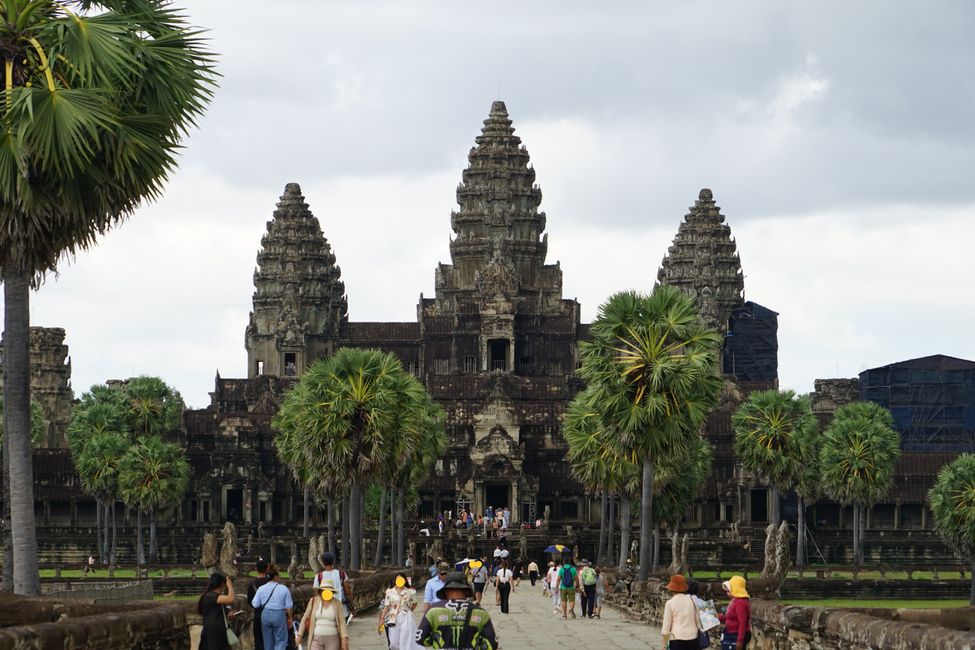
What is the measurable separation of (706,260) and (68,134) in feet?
440

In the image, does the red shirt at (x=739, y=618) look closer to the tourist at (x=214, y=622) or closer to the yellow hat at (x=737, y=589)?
the yellow hat at (x=737, y=589)

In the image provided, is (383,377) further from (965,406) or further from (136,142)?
(965,406)

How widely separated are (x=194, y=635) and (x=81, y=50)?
1091 centimetres

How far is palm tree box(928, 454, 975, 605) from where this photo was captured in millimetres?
84812

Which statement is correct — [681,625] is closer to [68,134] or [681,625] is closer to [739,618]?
[739,618]

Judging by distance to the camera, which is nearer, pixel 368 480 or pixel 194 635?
pixel 194 635

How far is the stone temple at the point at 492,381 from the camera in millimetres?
116375

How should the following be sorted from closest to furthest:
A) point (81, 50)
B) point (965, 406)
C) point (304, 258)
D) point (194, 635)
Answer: point (194, 635) < point (81, 50) < point (965, 406) < point (304, 258)

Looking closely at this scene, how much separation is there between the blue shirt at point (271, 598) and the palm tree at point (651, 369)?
25.3 metres

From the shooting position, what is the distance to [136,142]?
33344mm

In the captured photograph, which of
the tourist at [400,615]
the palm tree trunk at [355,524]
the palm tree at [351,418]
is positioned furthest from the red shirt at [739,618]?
the palm tree trunk at [355,524]

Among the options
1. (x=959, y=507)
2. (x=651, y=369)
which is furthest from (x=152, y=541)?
(x=651, y=369)

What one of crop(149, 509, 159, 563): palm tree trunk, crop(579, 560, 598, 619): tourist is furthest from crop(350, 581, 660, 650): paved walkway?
crop(149, 509, 159, 563): palm tree trunk

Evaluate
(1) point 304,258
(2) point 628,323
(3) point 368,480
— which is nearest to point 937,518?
(3) point 368,480
